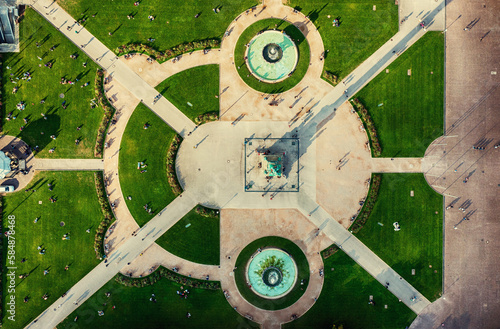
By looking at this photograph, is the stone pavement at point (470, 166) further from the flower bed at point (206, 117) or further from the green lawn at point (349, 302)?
the flower bed at point (206, 117)

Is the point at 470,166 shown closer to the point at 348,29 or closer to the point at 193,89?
the point at 348,29

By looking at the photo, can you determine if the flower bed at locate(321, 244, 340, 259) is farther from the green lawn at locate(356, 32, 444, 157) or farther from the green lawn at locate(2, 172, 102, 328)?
the green lawn at locate(2, 172, 102, 328)

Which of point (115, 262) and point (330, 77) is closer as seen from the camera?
point (115, 262)

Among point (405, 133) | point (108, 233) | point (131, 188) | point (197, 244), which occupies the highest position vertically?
point (131, 188)

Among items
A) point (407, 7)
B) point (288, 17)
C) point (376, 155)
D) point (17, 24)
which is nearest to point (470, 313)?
point (376, 155)

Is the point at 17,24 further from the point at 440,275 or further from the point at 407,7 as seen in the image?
the point at 440,275

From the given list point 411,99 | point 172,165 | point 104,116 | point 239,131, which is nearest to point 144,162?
point 172,165

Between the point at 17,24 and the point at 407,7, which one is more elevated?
the point at 17,24
